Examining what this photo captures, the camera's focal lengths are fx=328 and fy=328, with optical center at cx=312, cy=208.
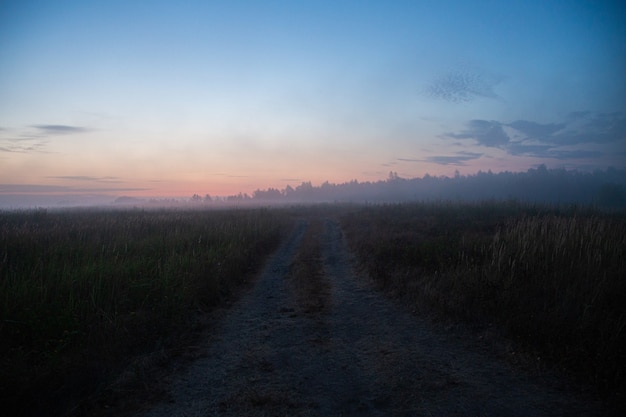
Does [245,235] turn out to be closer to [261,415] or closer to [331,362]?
[331,362]

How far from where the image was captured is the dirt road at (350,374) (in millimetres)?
3820

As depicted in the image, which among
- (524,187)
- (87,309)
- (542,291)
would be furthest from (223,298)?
(524,187)

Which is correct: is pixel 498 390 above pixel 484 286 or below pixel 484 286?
below

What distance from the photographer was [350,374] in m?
4.64

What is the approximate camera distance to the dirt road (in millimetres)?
3820

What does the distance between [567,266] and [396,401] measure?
612 centimetres

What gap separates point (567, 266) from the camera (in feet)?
24.7

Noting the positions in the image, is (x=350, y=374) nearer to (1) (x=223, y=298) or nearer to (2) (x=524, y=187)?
(1) (x=223, y=298)

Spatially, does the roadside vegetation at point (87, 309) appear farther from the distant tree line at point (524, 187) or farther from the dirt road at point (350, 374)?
the distant tree line at point (524, 187)

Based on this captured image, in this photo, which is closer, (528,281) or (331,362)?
(331,362)

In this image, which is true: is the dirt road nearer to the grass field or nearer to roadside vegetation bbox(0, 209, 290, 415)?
the grass field

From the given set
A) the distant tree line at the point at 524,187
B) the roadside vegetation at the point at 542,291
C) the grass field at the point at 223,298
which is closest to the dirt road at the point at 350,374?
the roadside vegetation at the point at 542,291

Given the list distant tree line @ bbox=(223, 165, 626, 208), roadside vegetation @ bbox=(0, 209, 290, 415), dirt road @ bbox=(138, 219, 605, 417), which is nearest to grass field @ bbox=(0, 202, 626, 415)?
roadside vegetation @ bbox=(0, 209, 290, 415)

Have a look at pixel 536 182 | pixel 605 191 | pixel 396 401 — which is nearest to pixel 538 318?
pixel 396 401
